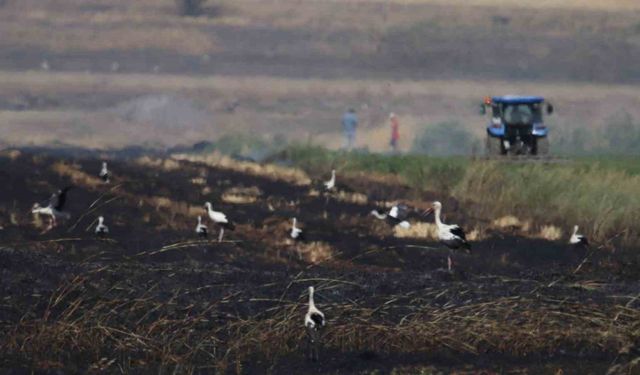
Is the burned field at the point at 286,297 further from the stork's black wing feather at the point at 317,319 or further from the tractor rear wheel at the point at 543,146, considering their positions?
the tractor rear wheel at the point at 543,146

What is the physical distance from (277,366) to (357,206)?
63.8 ft

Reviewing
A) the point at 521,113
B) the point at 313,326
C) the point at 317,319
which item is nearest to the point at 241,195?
the point at 521,113

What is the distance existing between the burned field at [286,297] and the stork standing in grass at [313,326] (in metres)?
0.14

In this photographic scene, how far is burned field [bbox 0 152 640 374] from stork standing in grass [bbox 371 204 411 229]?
0.20 metres

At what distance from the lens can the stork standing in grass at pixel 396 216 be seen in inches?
1239

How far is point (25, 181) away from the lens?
117ft

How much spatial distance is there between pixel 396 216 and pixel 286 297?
11333mm

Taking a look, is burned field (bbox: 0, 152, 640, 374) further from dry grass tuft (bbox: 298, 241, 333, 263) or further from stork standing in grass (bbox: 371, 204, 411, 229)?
stork standing in grass (bbox: 371, 204, 411, 229)

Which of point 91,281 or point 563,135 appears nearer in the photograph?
point 91,281

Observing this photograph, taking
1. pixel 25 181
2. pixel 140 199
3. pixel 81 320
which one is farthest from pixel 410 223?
pixel 81 320

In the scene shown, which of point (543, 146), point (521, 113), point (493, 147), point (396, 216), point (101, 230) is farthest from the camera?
point (493, 147)

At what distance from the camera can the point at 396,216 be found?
31.8 metres

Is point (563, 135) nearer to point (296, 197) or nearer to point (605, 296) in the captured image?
point (296, 197)

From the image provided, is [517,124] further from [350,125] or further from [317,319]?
[317,319]
